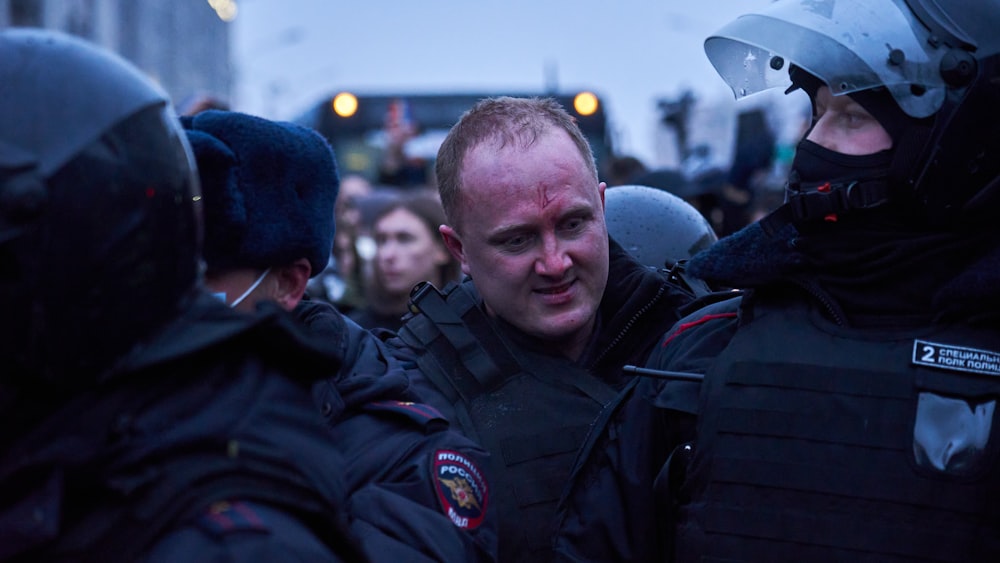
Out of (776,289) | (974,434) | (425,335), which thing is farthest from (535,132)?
(974,434)

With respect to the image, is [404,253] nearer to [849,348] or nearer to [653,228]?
[653,228]

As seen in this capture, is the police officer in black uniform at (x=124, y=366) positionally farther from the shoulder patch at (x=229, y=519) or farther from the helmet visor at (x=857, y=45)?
the helmet visor at (x=857, y=45)

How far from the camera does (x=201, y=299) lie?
150cm

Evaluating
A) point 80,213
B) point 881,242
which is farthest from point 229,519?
point 881,242

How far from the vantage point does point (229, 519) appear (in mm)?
1237

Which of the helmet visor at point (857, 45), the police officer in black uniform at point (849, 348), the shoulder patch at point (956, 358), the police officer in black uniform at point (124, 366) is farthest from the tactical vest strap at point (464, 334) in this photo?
the police officer in black uniform at point (124, 366)

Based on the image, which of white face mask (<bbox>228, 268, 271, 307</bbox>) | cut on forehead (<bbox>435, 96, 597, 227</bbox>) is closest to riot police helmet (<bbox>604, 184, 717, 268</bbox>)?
cut on forehead (<bbox>435, 96, 597, 227</bbox>)

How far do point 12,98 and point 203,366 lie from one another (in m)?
0.39

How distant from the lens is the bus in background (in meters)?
10.5

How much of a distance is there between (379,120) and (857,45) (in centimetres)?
915

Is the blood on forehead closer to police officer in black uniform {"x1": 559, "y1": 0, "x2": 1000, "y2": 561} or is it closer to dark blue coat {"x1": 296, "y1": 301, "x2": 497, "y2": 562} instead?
police officer in black uniform {"x1": 559, "y1": 0, "x2": 1000, "y2": 561}

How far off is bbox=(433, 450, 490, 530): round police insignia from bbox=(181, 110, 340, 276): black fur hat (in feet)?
1.60

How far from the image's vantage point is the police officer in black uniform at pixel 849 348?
1891mm

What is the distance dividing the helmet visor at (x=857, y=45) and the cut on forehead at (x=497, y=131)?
1.90ft
